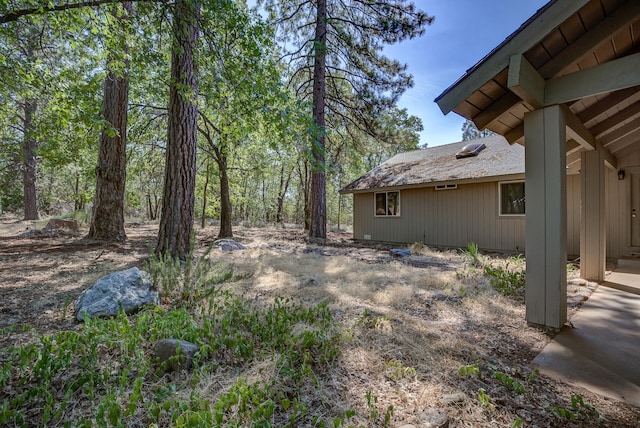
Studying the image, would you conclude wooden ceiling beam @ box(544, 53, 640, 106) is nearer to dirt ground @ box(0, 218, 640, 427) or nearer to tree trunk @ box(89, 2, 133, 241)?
dirt ground @ box(0, 218, 640, 427)

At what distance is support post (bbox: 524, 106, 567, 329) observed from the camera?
2.69m

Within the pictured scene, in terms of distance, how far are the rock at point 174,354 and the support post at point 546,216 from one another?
3115 mm

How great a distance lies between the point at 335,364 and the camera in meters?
2.09

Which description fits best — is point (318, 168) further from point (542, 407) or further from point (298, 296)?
point (542, 407)

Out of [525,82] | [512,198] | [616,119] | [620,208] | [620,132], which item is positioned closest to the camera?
[525,82]

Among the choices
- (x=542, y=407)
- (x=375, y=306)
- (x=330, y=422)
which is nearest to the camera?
(x=330, y=422)

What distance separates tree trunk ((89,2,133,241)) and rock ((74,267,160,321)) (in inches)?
185

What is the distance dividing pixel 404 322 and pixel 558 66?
286 centimetres

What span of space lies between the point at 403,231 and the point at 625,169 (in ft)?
18.4

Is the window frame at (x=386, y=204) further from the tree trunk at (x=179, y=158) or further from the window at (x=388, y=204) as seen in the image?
the tree trunk at (x=179, y=158)

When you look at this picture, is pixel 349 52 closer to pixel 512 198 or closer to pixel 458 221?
pixel 458 221

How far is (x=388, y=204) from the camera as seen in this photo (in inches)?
424

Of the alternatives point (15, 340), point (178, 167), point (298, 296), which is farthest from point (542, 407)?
point (178, 167)

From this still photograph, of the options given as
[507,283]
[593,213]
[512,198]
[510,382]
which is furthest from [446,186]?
[510,382]
